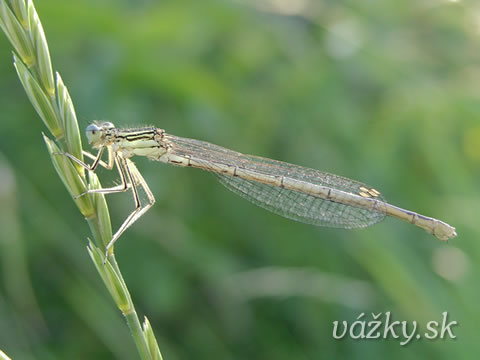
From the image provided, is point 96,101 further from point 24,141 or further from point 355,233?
point 355,233

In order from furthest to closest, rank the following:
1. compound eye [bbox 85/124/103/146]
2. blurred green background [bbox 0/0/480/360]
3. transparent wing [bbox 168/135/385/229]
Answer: blurred green background [bbox 0/0/480/360], transparent wing [bbox 168/135/385/229], compound eye [bbox 85/124/103/146]

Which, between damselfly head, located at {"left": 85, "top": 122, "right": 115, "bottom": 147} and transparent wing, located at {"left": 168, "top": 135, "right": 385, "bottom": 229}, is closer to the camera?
damselfly head, located at {"left": 85, "top": 122, "right": 115, "bottom": 147}

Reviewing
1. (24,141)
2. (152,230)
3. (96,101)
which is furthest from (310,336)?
(24,141)

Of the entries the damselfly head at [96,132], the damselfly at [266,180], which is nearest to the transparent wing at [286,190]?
the damselfly at [266,180]

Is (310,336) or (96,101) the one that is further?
(310,336)

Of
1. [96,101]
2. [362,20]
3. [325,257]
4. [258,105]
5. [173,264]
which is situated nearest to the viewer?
[96,101]

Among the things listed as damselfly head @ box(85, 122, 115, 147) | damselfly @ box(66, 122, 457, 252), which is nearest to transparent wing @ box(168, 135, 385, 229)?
damselfly @ box(66, 122, 457, 252)

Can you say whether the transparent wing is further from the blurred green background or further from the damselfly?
the blurred green background

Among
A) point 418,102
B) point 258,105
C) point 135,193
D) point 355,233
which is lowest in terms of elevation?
point 135,193
